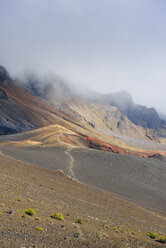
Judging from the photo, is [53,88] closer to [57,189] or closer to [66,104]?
[66,104]

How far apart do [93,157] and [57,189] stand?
24862mm

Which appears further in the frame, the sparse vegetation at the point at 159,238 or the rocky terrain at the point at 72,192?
the sparse vegetation at the point at 159,238

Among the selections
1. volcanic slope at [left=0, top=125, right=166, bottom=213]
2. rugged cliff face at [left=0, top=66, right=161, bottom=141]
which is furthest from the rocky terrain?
rugged cliff face at [left=0, top=66, right=161, bottom=141]

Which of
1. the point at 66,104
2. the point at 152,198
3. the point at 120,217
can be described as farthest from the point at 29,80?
the point at 120,217

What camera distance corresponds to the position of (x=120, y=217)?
17328mm

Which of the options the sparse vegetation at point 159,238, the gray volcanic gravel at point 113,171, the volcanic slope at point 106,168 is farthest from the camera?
the volcanic slope at point 106,168

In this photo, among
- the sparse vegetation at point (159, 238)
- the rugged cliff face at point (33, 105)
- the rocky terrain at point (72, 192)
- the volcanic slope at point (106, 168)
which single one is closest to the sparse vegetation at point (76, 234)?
the rocky terrain at point (72, 192)

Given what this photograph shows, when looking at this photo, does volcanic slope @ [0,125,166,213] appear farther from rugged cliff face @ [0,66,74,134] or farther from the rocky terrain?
rugged cliff face @ [0,66,74,134]

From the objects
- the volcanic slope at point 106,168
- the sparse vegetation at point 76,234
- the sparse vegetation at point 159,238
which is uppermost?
the sparse vegetation at point 76,234

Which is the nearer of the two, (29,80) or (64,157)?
(64,157)

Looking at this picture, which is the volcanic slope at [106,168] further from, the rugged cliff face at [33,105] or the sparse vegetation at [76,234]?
the rugged cliff face at [33,105]

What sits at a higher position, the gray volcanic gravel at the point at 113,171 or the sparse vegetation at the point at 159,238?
the sparse vegetation at the point at 159,238

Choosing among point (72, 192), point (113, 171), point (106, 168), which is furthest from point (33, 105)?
point (72, 192)

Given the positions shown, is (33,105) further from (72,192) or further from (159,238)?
(159,238)
